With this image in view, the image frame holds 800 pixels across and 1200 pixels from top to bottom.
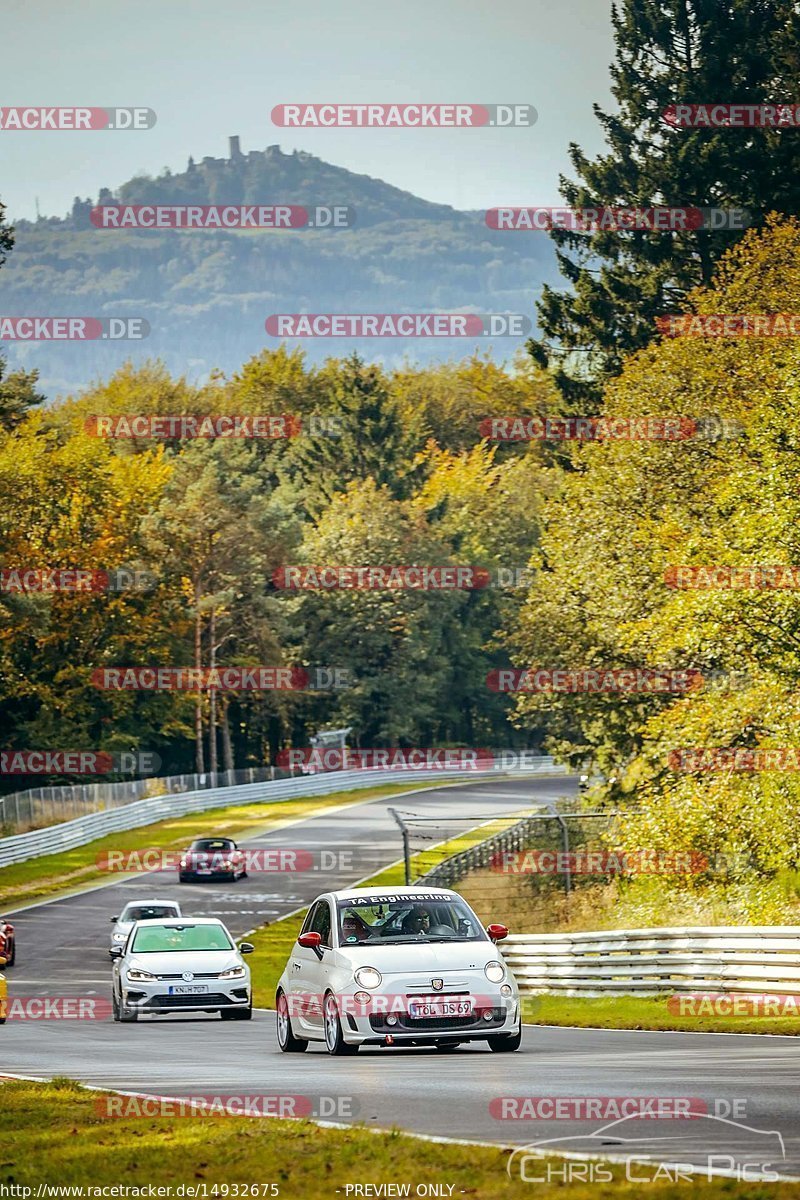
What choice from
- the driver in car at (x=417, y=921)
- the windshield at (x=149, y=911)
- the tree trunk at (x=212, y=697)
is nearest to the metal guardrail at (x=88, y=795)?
the tree trunk at (x=212, y=697)

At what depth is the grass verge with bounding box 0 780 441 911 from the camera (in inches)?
2192

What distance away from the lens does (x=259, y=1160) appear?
984 centimetres

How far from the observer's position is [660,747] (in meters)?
34.4

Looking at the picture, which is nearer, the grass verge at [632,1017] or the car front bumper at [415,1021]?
the car front bumper at [415,1021]

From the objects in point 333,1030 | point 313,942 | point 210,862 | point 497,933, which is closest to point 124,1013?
point 313,942

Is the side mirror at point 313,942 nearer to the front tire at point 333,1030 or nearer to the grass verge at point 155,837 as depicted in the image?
the front tire at point 333,1030

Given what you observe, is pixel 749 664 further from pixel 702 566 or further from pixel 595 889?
pixel 595 889

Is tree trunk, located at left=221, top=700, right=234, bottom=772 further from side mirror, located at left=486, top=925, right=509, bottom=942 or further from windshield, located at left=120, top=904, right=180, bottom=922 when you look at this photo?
side mirror, located at left=486, top=925, right=509, bottom=942

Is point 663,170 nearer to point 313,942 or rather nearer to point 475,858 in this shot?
point 475,858

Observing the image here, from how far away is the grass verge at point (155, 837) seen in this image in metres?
55.7

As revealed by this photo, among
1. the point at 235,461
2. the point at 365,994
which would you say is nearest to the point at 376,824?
the point at 235,461

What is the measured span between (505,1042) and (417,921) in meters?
1.43

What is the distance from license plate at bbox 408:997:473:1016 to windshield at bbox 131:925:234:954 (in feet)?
28.8

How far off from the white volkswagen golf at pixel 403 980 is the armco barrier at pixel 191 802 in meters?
42.2
